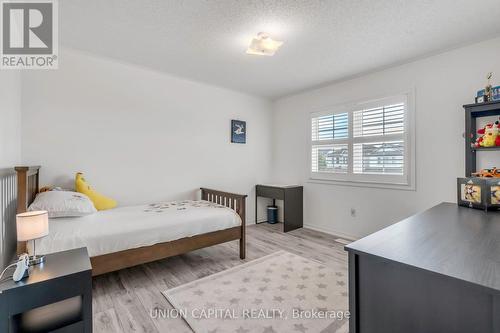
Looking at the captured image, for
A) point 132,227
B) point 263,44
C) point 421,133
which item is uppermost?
point 263,44

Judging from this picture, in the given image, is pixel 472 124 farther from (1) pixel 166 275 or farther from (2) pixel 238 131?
(1) pixel 166 275

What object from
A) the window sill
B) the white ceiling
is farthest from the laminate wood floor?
the white ceiling

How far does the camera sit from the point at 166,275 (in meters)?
2.38

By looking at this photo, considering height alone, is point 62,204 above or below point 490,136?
below

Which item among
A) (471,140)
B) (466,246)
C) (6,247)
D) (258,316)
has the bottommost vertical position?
(258,316)

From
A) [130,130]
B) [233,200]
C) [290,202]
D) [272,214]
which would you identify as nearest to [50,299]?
[233,200]

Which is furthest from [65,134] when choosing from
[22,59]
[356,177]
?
[356,177]

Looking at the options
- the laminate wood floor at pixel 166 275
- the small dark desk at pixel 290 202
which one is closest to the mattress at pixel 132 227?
the laminate wood floor at pixel 166 275

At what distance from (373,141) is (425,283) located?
2.73 meters

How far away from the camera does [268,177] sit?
4676mm

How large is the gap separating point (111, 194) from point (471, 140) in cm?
393

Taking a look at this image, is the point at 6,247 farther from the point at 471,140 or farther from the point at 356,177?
the point at 471,140

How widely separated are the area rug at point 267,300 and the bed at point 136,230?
0.40m
